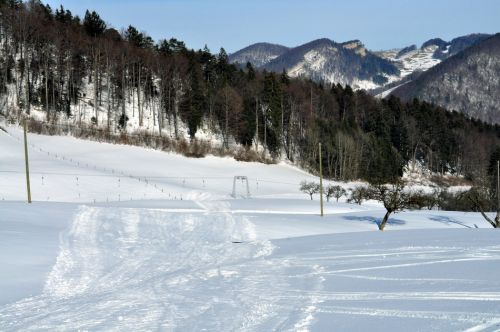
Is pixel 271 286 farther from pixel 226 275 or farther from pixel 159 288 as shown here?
pixel 159 288

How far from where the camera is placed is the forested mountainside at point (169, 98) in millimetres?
62781

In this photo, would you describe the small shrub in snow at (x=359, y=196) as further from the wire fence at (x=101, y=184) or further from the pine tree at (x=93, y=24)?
the pine tree at (x=93, y=24)

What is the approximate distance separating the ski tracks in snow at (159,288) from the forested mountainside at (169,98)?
154 feet

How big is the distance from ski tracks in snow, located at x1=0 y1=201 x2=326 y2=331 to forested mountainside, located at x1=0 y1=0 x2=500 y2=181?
47.0 metres

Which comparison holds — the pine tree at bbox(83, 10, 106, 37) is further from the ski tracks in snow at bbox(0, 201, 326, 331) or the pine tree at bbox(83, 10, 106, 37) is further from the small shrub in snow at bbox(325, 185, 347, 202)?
the ski tracks in snow at bbox(0, 201, 326, 331)

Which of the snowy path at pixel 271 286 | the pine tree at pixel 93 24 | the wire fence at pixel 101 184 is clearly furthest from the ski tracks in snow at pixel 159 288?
the pine tree at pixel 93 24

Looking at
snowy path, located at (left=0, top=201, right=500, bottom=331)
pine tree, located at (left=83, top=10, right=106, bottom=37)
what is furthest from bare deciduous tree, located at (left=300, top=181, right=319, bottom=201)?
pine tree, located at (left=83, top=10, right=106, bottom=37)

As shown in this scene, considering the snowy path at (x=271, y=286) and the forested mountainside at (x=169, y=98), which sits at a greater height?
the forested mountainside at (x=169, y=98)

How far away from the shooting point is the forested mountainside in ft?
206

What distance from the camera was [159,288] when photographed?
32.4 ft

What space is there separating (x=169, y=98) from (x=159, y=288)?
61.2 m

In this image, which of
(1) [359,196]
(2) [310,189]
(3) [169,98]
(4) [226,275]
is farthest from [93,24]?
(4) [226,275]

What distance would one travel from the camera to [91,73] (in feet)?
235

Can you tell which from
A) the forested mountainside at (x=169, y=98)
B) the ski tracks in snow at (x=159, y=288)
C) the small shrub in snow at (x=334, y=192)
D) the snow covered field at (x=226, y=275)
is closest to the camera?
the snow covered field at (x=226, y=275)
